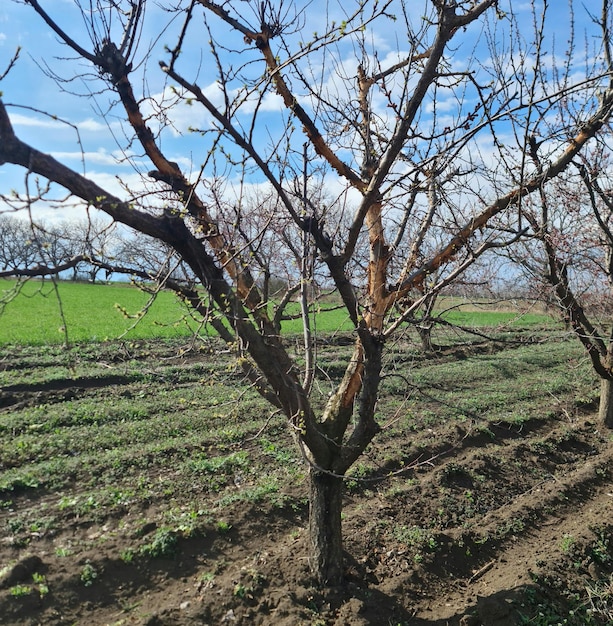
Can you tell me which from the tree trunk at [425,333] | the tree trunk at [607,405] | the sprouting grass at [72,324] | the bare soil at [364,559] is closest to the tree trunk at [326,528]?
the bare soil at [364,559]

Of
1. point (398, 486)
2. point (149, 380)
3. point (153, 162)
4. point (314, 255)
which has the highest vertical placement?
point (153, 162)

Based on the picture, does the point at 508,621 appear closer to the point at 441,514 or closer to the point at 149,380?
the point at 441,514

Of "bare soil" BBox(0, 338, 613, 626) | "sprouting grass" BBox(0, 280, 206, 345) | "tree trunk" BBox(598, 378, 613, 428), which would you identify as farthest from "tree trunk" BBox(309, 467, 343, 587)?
"sprouting grass" BBox(0, 280, 206, 345)

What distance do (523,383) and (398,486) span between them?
20.0 ft

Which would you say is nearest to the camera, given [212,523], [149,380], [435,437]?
[212,523]

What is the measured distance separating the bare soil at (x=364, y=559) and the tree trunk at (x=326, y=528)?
0.41 ft

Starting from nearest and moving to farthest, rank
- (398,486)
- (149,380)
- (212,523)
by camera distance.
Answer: (212,523), (398,486), (149,380)

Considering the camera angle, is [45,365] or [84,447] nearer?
[84,447]

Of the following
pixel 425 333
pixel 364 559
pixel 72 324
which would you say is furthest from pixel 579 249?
pixel 72 324

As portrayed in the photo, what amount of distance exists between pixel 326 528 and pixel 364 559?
0.85 meters

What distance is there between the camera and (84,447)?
21.2 ft

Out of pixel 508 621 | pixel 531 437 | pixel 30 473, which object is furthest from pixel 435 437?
pixel 30 473

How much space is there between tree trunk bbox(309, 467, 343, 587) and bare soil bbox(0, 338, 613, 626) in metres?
0.13

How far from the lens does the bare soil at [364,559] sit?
12.1 feet
